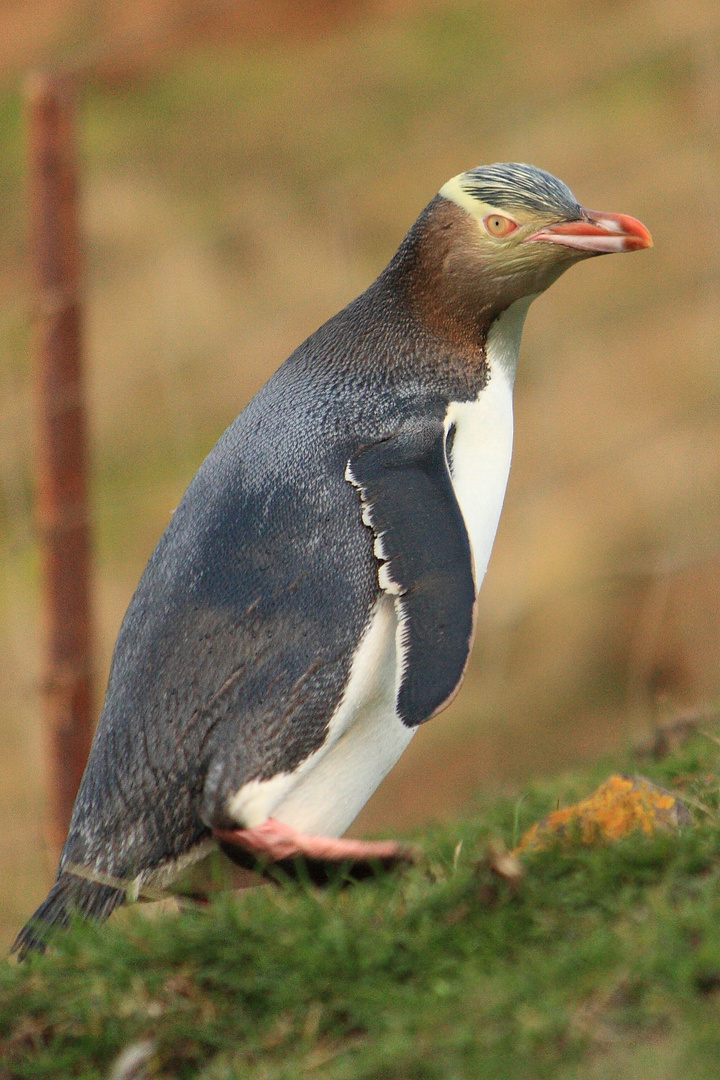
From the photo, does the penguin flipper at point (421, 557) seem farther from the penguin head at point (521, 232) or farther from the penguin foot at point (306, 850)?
the penguin head at point (521, 232)

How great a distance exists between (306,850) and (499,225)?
979 mm

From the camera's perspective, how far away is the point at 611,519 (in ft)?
22.1

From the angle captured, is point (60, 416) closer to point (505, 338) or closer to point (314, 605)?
point (505, 338)

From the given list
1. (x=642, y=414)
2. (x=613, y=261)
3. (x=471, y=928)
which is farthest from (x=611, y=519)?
(x=471, y=928)

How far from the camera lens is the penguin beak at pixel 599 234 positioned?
205 centimetres

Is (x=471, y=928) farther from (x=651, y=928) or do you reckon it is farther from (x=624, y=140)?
(x=624, y=140)

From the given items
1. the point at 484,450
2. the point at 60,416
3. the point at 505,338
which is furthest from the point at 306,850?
the point at 60,416

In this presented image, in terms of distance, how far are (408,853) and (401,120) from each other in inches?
369

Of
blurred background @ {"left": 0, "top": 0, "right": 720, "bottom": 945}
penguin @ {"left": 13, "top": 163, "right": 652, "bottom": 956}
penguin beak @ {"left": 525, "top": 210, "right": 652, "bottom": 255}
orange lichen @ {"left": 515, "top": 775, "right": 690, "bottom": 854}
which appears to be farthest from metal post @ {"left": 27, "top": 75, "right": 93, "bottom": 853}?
orange lichen @ {"left": 515, "top": 775, "right": 690, "bottom": 854}

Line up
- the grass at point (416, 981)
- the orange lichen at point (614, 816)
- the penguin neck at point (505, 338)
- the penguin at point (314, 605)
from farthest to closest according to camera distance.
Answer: the penguin neck at point (505, 338) < the penguin at point (314, 605) < the orange lichen at point (614, 816) < the grass at point (416, 981)

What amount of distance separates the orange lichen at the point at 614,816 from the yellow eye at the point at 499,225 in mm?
831

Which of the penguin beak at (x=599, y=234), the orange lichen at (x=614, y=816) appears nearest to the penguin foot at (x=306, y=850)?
the orange lichen at (x=614, y=816)

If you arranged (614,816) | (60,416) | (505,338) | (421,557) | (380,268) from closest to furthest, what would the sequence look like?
(614,816), (421,557), (505,338), (60,416), (380,268)

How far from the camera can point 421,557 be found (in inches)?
73.2
